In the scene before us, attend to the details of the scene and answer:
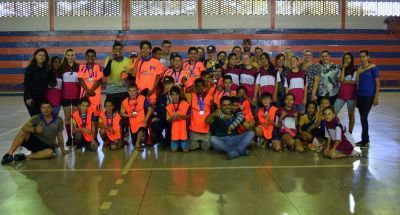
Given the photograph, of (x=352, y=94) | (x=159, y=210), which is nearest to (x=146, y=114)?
(x=159, y=210)

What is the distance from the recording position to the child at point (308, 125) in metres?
6.40

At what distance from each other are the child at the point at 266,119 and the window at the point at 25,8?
1880cm

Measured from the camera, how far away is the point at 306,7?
72.5 feet

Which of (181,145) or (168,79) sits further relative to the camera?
(168,79)

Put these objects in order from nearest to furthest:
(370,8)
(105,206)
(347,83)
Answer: (105,206), (347,83), (370,8)

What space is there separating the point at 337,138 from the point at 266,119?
123 centimetres

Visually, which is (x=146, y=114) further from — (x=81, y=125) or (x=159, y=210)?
(x=159, y=210)

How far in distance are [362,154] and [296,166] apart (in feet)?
4.55

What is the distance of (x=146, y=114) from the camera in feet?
22.2

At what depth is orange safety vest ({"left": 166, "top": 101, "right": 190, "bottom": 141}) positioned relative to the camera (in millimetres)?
6449

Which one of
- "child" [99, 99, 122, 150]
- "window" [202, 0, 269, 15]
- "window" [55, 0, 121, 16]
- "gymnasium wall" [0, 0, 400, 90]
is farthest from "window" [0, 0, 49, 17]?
"child" [99, 99, 122, 150]

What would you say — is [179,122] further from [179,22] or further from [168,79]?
[179,22]

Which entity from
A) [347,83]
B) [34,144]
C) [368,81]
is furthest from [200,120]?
[368,81]

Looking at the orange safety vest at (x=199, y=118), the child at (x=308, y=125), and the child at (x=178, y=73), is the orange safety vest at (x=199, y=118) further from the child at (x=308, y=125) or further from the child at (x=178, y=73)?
the child at (x=308, y=125)
